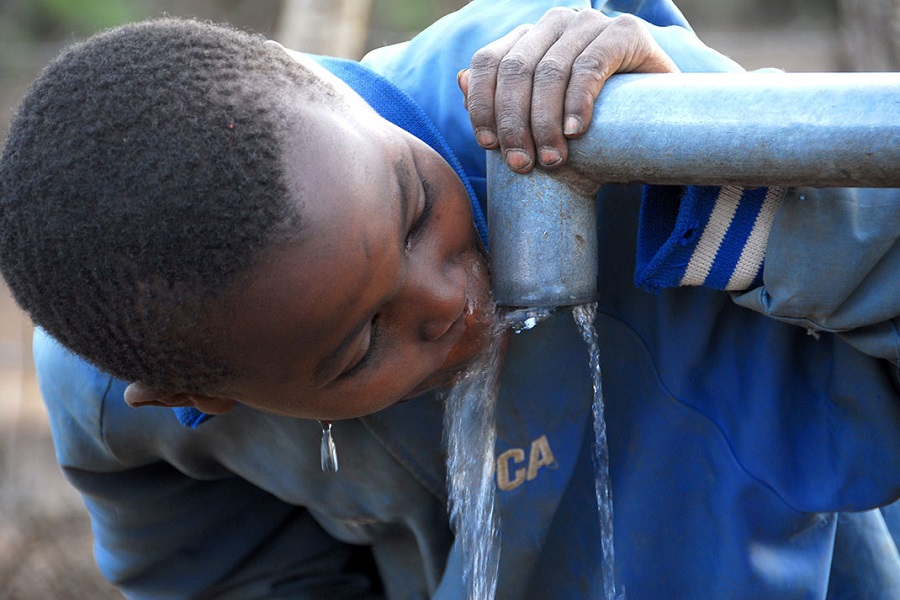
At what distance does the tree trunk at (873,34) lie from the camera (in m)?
2.71

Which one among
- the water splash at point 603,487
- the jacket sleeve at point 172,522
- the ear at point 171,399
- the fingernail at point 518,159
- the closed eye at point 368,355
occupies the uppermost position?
the fingernail at point 518,159

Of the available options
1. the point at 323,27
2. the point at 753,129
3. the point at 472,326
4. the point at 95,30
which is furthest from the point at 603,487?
the point at 95,30

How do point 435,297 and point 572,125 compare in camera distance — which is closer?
point 572,125

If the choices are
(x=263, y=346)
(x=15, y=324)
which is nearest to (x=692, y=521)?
(x=263, y=346)

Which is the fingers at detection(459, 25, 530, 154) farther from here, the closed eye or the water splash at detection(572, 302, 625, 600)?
the water splash at detection(572, 302, 625, 600)

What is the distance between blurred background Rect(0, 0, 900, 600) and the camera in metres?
3.39

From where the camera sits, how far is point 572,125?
106 centimetres

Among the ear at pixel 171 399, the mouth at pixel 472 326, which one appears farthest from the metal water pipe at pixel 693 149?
the ear at pixel 171 399

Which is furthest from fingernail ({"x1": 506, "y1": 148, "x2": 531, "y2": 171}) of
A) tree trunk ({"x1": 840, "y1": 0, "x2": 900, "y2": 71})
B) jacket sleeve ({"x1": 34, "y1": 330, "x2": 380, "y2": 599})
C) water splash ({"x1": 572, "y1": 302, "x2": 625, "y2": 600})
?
tree trunk ({"x1": 840, "y1": 0, "x2": 900, "y2": 71})

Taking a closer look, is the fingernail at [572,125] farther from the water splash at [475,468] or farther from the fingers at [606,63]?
the water splash at [475,468]

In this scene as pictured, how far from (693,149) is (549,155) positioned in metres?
0.15

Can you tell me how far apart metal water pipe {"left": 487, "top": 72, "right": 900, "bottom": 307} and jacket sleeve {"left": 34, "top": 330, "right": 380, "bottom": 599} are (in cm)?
70

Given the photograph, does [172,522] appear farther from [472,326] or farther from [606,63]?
[606,63]

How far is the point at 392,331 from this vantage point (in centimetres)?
125
